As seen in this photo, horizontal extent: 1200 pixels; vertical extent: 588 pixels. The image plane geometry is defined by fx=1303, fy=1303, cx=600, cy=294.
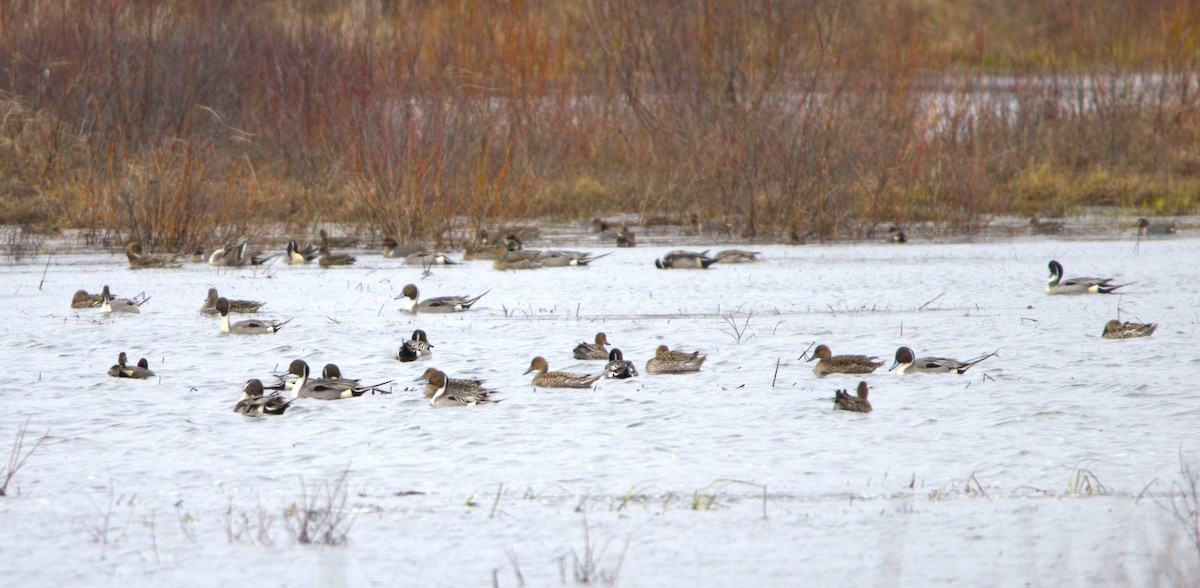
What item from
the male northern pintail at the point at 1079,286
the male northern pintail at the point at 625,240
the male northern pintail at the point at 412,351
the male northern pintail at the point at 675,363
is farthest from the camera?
the male northern pintail at the point at 625,240

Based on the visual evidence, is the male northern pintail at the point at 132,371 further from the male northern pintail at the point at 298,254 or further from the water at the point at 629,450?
the male northern pintail at the point at 298,254

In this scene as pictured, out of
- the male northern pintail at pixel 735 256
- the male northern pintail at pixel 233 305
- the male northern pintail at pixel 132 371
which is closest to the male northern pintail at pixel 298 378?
the male northern pintail at pixel 132 371

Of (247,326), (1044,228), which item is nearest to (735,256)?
(1044,228)

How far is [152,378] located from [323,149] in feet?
32.9

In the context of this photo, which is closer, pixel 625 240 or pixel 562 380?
pixel 562 380

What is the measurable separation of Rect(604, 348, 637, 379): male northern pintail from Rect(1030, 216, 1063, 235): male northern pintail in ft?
35.0

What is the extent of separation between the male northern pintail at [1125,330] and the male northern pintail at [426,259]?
763cm

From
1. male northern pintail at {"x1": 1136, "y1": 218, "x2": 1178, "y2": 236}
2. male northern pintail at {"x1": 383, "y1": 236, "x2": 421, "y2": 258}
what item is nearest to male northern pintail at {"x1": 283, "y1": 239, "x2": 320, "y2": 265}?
male northern pintail at {"x1": 383, "y1": 236, "x2": 421, "y2": 258}

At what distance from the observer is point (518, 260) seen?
14.4 meters

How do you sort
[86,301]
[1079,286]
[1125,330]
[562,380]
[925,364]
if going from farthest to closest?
[1079,286] → [86,301] → [1125,330] → [925,364] → [562,380]

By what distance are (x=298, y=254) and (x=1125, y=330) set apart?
9.11 meters

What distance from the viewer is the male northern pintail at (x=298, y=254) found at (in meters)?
14.9

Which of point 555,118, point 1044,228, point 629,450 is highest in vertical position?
point 555,118

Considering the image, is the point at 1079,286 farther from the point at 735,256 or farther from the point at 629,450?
the point at 629,450
